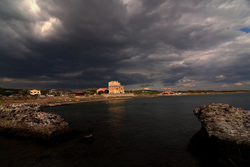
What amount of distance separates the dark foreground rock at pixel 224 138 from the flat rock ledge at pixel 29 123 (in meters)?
21.5

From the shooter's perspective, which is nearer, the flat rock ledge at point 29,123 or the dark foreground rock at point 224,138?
the dark foreground rock at point 224,138

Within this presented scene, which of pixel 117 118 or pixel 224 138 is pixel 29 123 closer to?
pixel 117 118

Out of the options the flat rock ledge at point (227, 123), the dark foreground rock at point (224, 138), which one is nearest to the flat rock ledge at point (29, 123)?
the dark foreground rock at point (224, 138)

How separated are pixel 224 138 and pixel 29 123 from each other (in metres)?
28.7

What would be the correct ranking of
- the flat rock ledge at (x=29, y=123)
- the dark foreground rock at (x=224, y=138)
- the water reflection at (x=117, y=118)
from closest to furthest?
1. the dark foreground rock at (x=224, y=138)
2. the flat rock ledge at (x=29, y=123)
3. the water reflection at (x=117, y=118)

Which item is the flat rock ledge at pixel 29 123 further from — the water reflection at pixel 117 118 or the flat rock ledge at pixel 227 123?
the flat rock ledge at pixel 227 123

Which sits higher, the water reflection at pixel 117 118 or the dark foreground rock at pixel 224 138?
the dark foreground rock at pixel 224 138

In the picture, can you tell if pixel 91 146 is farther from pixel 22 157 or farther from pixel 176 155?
pixel 176 155

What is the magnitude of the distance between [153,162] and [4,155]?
18.3 meters

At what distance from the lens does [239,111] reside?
45.9 feet

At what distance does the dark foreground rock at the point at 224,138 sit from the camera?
11.4 meters

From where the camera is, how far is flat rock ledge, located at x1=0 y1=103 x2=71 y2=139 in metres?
20.4

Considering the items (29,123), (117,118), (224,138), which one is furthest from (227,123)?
(29,123)

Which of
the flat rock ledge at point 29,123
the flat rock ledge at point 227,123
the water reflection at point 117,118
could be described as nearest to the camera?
the flat rock ledge at point 227,123
